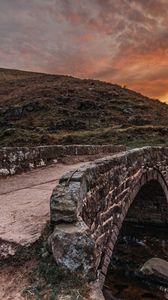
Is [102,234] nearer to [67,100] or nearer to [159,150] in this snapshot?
[159,150]

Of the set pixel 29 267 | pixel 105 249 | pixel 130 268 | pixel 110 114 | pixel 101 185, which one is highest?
pixel 110 114

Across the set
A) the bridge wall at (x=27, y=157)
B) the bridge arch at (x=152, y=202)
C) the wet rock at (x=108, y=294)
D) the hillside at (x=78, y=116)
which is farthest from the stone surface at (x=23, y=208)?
the hillside at (x=78, y=116)

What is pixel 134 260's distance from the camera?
1252 cm

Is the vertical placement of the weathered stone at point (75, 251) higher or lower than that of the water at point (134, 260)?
higher

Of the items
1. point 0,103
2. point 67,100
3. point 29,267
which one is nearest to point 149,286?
point 29,267

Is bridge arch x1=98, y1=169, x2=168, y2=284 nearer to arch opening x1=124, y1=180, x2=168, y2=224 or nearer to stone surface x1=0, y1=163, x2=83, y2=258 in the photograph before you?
arch opening x1=124, y1=180, x2=168, y2=224

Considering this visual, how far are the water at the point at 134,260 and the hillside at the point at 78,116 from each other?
14.5 meters

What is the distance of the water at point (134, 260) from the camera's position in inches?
395

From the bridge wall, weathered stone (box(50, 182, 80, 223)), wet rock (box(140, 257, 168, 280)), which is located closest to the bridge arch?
wet rock (box(140, 257, 168, 280))

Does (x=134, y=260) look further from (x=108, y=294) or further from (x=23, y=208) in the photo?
(x=23, y=208)

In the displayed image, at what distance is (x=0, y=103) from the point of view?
50969 millimetres

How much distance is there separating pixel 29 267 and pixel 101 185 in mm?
2159

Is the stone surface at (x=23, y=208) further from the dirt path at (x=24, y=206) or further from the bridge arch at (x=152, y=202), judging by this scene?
the bridge arch at (x=152, y=202)

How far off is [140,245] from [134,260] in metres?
1.72
